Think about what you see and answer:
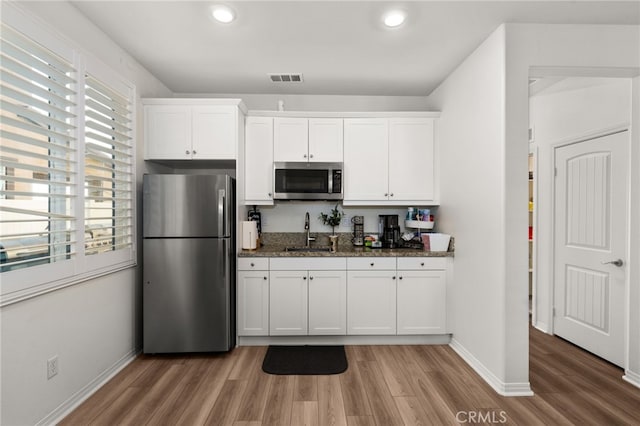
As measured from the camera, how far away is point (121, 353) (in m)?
2.77

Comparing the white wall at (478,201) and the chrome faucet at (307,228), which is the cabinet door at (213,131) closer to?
the chrome faucet at (307,228)

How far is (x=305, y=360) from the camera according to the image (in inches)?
114

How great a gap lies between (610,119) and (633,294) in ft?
4.81

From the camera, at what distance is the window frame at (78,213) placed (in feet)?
5.82

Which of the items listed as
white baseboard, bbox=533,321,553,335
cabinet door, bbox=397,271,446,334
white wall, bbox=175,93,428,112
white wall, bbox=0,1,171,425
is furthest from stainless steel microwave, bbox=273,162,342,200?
white baseboard, bbox=533,321,553,335

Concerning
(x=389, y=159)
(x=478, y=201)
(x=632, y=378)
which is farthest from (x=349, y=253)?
(x=632, y=378)

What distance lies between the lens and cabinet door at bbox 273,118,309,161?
3.49 m

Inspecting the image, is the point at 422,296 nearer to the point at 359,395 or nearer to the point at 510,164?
the point at 359,395

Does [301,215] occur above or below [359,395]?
above

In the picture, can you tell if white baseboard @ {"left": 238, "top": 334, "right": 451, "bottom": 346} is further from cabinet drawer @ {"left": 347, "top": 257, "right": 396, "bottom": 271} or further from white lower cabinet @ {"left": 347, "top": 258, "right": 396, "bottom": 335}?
cabinet drawer @ {"left": 347, "top": 257, "right": 396, "bottom": 271}

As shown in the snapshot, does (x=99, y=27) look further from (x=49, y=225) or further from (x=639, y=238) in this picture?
(x=639, y=238)

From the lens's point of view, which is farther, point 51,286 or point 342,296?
point 342,296

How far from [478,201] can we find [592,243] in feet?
4.33

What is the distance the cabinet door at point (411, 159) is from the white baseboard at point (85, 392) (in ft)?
9.38
